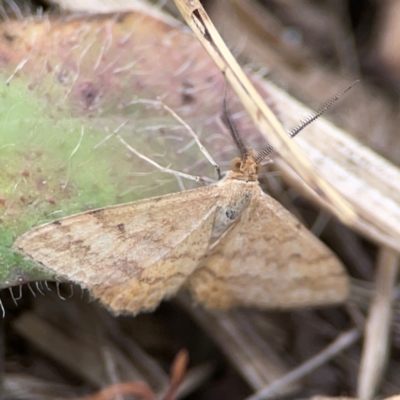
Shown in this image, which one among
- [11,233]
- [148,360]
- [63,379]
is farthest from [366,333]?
[11,233]

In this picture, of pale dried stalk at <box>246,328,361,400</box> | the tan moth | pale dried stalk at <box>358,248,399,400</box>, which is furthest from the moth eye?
pale dried stalk at <box>246,328,361,400</box>

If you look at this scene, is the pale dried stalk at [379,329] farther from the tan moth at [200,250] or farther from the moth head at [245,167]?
the moth head at [245,167]

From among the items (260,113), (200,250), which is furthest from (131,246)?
(260,113)

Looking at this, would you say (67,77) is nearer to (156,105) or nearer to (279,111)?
(156,105)

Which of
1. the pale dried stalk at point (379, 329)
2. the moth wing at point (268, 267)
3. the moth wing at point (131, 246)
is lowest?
the pale dried stalk at point (379, 329)

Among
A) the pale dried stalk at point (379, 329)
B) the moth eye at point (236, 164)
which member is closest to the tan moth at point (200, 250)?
the moth eye at point (236, 164)

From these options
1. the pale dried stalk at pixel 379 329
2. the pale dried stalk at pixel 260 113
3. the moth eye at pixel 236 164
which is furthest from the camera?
the pale dried stalk at pixel 379 329
